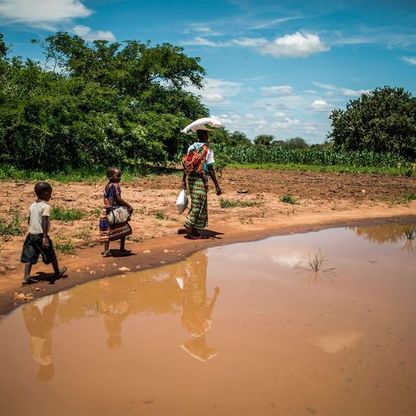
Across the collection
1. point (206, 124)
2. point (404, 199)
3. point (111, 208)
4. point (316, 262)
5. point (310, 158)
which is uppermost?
point (310, 158)

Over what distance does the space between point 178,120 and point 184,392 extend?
62.3ft

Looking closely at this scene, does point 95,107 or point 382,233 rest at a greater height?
point 95,107

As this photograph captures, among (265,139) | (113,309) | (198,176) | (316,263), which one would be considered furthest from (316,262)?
(265,139)

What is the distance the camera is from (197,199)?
731 cm

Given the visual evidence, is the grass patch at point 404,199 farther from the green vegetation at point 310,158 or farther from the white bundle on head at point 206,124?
the green vegetation at point 310,158

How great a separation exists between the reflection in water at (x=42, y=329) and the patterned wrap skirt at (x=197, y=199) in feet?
10.6

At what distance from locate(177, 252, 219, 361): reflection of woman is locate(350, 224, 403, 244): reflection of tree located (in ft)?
12.7

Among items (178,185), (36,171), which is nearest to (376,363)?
(178,185)

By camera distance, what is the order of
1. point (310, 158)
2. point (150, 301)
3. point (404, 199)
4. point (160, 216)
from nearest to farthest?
point (150, 301)
point (160, 216)
point (404, 199)
point (310, 158)

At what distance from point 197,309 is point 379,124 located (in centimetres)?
4114

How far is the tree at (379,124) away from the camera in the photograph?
132 feet

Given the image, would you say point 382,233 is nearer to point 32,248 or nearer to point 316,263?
point 316,263

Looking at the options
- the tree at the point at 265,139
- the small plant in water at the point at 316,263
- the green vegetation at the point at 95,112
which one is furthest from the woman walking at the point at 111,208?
the tree at the point at 265,139

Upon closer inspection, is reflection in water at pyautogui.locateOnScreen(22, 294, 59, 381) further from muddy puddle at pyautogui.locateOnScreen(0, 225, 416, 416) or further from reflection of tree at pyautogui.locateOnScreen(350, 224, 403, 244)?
reflection of tree at pyautogui.locateOnScreen(350, 224, 403, 244)
